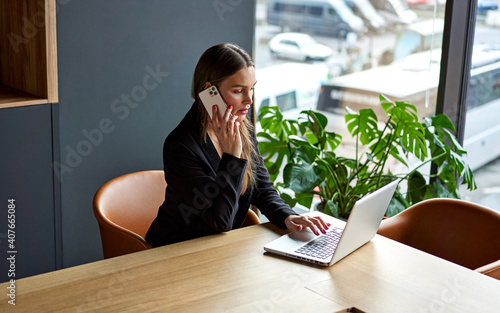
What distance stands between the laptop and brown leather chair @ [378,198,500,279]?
0.46 meters

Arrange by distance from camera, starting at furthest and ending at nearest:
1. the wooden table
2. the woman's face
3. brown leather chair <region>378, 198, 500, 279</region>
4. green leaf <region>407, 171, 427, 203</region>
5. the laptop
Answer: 1. green leaf <region>407, 171, 427, 203</region>
2. brown leather chair <region>378, 198, 500, 279</region>
3. the woman's face
4. the laptop
5. the wooden table

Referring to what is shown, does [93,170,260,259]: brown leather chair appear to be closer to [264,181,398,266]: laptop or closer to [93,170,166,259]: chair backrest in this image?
[93,170,166,259]: chair backrest

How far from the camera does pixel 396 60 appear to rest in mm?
3867

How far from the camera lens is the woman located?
2.08 m

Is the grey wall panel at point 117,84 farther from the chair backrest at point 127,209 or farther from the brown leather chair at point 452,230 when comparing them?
the brown leather chair at point 452,230

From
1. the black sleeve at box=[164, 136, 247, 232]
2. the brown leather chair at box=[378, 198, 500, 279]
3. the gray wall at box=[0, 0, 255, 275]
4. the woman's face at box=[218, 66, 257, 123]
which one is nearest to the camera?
the black sleeve at box=[164, 136, 247, 232]

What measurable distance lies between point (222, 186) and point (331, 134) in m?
1.35

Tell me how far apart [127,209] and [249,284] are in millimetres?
934

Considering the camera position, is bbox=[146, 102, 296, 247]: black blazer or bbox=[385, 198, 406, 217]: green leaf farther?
bbox=[385, 198, 406, 217]: green leaf

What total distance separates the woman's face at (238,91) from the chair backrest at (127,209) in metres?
0.62

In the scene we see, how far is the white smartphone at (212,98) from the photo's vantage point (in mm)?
2160

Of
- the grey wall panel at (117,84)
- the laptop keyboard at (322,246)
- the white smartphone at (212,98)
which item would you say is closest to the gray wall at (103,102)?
the grey wall panel at (117,84)

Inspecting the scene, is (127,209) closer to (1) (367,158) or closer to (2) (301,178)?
(2) (301,178)

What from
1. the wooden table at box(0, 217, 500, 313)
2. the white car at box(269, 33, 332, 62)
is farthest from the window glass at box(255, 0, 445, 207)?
the wooden table at box(0, 217, 500, 313)
